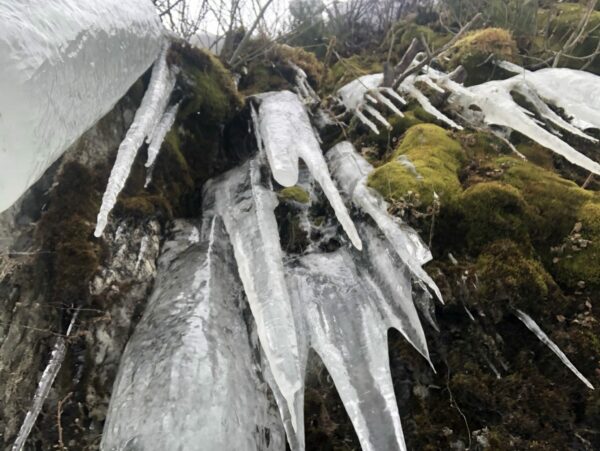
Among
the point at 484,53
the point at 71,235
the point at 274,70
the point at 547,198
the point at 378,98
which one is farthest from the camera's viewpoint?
the point at 274,70

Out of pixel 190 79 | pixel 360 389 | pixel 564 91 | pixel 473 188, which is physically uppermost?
pixel 190 79

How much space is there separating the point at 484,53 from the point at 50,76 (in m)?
5.34

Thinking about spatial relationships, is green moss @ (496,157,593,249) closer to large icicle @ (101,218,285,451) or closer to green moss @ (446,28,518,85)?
large icicle @ (101,218,285,451)

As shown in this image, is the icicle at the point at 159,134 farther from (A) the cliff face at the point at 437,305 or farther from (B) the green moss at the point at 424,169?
(B) the green moss at the point at 424,169

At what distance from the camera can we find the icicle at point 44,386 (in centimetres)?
222

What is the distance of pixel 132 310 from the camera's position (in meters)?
3.07

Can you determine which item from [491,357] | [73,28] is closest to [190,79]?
[73,28]

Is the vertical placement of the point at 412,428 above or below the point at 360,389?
below

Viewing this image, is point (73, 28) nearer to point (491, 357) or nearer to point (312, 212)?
point (312, 212)

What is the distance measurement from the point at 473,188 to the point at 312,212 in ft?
4.62

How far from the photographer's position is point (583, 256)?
3016 mm

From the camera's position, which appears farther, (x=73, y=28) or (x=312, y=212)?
(x=312, y=212)

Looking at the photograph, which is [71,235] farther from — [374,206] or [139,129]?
[374,206]

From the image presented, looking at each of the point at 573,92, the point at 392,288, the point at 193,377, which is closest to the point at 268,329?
the point at 193,377
